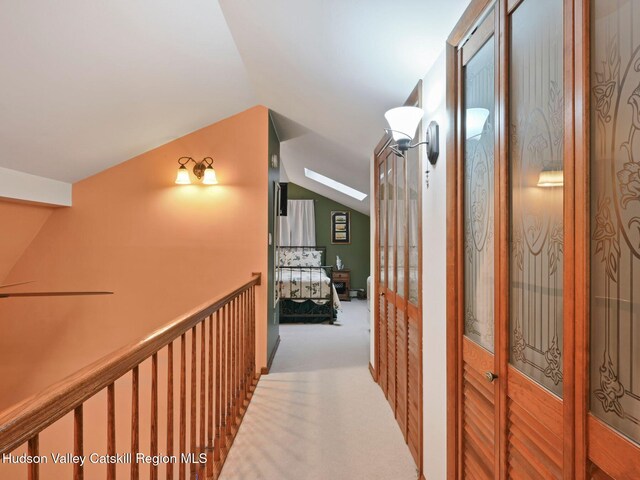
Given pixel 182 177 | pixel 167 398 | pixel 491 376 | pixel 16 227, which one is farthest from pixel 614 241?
pixel 16 227

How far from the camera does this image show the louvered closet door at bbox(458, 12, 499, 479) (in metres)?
1.28

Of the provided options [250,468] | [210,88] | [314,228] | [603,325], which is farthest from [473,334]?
[314,228]

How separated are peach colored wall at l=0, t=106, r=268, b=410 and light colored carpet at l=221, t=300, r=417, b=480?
62 cm

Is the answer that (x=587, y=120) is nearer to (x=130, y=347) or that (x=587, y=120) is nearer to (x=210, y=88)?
(x=130, y=347)

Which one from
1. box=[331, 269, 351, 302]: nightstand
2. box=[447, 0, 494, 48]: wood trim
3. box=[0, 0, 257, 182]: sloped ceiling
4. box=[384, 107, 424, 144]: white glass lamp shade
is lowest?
box=[331, 269, 351, 302]: nightstand

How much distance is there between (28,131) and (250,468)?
8.20 ft

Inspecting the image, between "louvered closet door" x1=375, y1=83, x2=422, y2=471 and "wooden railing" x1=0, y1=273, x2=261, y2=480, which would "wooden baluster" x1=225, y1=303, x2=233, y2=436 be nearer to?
→ "wooden railing" x1=0, y1=273, x2=261, y2=480

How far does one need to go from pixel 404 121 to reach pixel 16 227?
3.51m

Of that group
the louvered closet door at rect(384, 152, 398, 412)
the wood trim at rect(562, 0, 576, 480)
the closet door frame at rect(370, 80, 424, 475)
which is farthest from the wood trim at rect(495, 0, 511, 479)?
the louvered closet door at rect(384, 152, 398, 412)

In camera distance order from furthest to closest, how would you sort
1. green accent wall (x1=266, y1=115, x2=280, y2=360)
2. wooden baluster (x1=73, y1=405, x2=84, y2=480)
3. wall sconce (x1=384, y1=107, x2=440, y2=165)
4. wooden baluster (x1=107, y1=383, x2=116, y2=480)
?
1. green accent wall (x1=266, y1=115, x2=280, y2=360)
2. wall sconce (x1=384, y1=107, x2=440, y2=165)
3. wooden baluster (x1=107, y1=383, x2=116, y2=480)
4. wooden baluster (x1=73, y1=405, x2=84, y2=480)

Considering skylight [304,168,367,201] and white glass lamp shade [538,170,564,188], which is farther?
skylight [304,168,367,201]

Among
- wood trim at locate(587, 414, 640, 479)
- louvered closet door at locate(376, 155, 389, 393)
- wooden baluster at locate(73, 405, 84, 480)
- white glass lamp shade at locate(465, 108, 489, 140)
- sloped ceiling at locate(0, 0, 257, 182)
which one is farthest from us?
louvered closet door at locate(376, 155, 389, 393)

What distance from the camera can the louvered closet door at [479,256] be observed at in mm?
1279

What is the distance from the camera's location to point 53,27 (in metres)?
1.90
